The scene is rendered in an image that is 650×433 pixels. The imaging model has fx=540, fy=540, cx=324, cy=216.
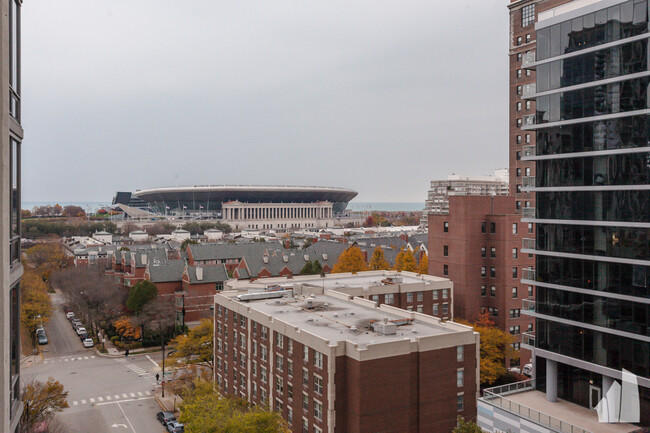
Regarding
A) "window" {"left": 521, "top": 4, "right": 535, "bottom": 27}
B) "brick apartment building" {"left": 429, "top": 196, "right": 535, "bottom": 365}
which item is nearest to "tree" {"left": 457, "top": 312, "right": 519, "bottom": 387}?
"brick apartment building" {"left": 429, "top": 196, "right": 535, "bottom": 365}

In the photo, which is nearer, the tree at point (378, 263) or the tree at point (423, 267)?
the tree at point (423, 267)

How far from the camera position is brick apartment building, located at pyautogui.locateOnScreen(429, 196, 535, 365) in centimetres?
5953

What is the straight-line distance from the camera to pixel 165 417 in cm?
4531

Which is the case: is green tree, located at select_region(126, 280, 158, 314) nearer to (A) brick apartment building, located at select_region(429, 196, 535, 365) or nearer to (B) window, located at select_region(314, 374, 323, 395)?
(A) brick apartment building, located at select_region(429, 196, 535, 365)

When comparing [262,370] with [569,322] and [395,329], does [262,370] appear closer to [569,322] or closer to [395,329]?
[395,329]

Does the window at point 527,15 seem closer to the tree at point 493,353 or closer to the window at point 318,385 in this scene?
the tree at point 493,353

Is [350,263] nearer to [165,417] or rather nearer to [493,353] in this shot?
[493,353]

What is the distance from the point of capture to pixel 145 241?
154 meters

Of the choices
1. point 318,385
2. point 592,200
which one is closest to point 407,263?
point 318,385

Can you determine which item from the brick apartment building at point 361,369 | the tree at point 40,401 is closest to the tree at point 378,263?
the brick apartment building at point 361,369

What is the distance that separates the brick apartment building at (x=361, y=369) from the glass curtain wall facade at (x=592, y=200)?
6.31 meters

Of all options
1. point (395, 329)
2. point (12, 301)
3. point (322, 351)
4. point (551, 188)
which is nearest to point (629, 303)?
point (551, 188)

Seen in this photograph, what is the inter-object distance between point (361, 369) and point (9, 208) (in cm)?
2455

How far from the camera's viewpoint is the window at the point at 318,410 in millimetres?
33406
